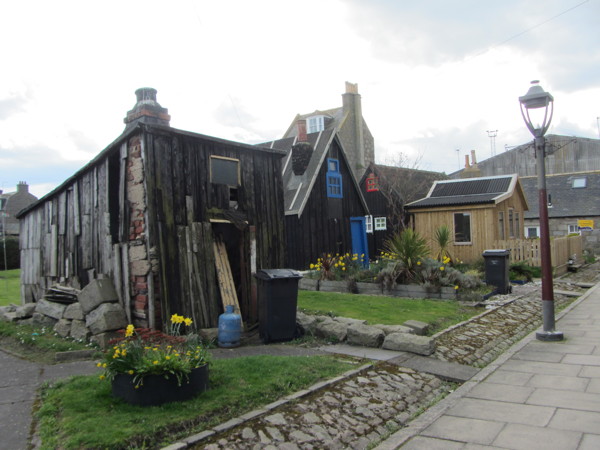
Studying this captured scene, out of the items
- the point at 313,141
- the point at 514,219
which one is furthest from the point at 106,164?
the point at 514,219

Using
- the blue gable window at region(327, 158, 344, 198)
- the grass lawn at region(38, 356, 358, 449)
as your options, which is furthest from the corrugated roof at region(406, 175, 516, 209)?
the grass lawn at region(38, 356, 358, 449)

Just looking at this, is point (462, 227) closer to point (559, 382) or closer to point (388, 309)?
point (388, 309)

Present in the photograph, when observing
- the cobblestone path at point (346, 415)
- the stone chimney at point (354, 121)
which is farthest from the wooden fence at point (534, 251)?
the stone chimney at point (354, 121)

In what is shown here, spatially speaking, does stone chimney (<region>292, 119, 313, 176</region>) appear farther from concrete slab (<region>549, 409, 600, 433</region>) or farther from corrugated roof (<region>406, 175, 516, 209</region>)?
concrete slab (<region>549, 409, 600, 433</region>)

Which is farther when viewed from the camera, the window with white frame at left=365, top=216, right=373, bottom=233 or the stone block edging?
the window with white frame at left=365, top=216, right=373, bottom=233

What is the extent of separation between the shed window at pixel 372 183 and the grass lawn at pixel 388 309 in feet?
43.8

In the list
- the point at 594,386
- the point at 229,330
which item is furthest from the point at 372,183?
the point at 594,386

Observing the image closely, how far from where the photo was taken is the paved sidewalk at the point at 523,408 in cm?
463

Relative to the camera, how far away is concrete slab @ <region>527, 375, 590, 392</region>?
20.1ft

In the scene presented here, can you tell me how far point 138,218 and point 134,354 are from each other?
160 inches

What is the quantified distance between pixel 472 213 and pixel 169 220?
14.6 m

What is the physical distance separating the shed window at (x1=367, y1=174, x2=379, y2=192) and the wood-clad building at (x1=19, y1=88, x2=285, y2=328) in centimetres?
→ 1541

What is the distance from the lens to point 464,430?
4926 mm

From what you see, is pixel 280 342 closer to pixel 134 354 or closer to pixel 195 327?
pixel 195 327
